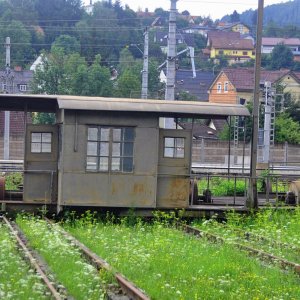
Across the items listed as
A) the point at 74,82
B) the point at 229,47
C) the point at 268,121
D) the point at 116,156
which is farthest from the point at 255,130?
the point at 229,47

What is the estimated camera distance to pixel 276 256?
12969mm

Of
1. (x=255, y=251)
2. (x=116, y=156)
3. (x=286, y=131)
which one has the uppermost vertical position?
(x=286, y=131)

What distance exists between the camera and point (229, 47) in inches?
6102

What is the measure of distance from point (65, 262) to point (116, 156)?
23.2 ft

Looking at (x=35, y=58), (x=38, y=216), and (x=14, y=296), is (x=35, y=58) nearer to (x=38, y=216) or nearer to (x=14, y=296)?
(x=38, y=216)

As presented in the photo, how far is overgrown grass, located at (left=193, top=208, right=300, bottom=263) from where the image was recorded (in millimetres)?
14023

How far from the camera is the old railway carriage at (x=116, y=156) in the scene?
1867cm

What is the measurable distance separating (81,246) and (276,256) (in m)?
3.26

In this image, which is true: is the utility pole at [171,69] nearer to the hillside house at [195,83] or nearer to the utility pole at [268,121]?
the utility pole at [268,121]

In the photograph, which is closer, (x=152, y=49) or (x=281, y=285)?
(x=281, y=285)

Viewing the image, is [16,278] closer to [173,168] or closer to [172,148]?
[173,168]

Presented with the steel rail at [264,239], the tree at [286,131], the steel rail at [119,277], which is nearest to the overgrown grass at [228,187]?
the steel rail at [264,239]

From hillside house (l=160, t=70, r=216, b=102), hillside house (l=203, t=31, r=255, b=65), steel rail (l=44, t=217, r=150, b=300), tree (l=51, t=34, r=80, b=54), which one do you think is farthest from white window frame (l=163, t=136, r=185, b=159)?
hillside house (l=203, t=31, r=255, b=65)

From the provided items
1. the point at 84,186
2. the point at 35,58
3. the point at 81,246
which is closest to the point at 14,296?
the point at 81,246
